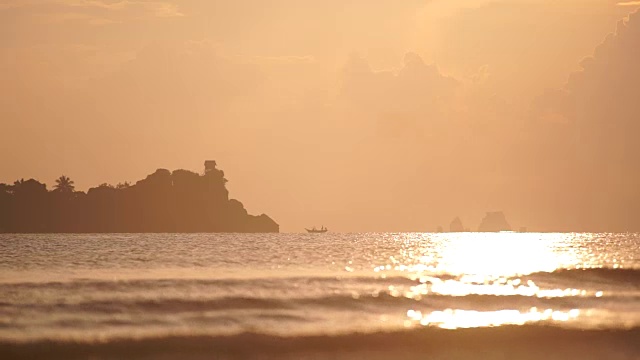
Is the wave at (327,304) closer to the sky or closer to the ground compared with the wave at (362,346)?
closer to the sky

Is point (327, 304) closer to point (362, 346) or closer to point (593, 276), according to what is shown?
point (362, 346)

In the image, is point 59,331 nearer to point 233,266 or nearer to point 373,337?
point 373,337

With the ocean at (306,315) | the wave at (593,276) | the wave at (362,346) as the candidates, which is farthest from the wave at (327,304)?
the wave at (593,276)

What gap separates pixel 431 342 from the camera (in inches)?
1284

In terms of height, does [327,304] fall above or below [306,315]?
above

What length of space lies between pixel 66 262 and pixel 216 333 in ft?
149

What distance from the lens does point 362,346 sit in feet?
104

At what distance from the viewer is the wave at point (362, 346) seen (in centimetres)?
2973

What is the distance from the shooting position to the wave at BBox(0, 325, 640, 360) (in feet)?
97.6

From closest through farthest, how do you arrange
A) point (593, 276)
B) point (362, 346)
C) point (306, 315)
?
point (362, 346), point (306, 315), point (593, 276)

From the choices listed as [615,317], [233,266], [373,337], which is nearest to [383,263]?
[233,266]

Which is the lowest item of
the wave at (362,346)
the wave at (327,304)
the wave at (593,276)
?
the wave at (362,346)

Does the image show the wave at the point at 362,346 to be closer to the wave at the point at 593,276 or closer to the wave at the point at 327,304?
the wave at the point at 327,304

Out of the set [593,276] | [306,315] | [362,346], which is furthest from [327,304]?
[593,276]
